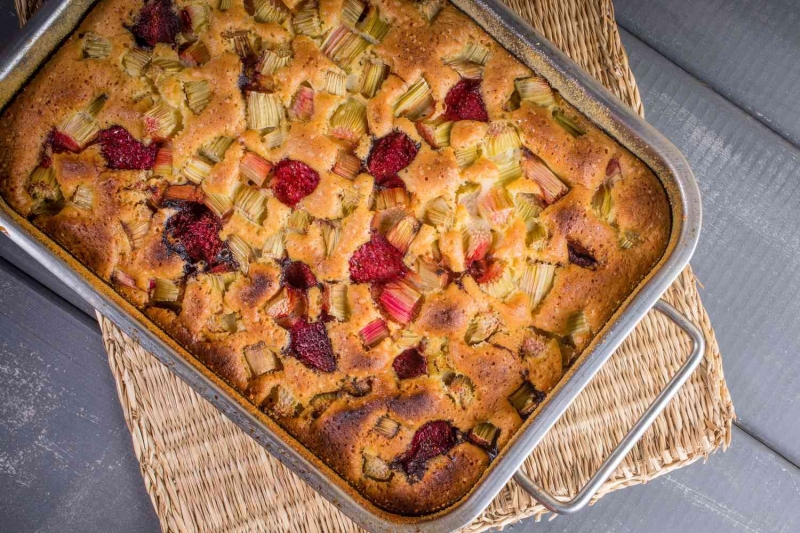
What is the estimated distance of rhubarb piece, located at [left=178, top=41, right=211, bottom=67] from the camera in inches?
58.1

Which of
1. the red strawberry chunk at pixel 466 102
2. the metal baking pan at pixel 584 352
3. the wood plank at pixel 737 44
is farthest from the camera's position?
the wood plank at pixel 737 44

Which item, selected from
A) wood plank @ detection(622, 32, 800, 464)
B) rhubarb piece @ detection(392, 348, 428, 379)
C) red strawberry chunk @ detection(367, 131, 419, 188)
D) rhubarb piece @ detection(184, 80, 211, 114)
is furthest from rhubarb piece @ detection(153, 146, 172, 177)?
wood plank @ detection(622, 32, 800, 464)

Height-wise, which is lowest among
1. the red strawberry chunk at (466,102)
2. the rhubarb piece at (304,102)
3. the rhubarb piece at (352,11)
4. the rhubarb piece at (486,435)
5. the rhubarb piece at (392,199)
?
the rhubarb piece at (486,435)

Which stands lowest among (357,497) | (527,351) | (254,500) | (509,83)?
(254,500)

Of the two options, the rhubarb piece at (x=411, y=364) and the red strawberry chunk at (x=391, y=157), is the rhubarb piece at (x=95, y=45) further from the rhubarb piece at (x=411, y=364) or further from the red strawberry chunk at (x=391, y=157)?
the rhubarb piece at (x=411, y=364)

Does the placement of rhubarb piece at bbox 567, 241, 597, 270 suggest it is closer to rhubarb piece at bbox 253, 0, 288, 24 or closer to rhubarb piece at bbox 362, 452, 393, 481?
rhubarb piece at bbox 362, 452, 393, 481

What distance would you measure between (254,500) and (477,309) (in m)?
0.78

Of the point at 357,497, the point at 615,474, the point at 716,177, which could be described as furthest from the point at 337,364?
the point at 716,177

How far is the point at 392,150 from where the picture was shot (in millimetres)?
1438

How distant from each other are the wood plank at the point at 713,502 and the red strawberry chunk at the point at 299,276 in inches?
39.6

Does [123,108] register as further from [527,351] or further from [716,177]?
[716,177]

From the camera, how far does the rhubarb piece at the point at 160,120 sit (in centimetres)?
146

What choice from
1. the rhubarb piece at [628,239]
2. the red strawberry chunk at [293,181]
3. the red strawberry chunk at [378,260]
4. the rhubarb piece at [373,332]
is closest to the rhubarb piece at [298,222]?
the red strawberry chunk at [293,181]

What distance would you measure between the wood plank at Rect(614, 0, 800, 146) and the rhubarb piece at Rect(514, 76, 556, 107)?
1.96 ft
